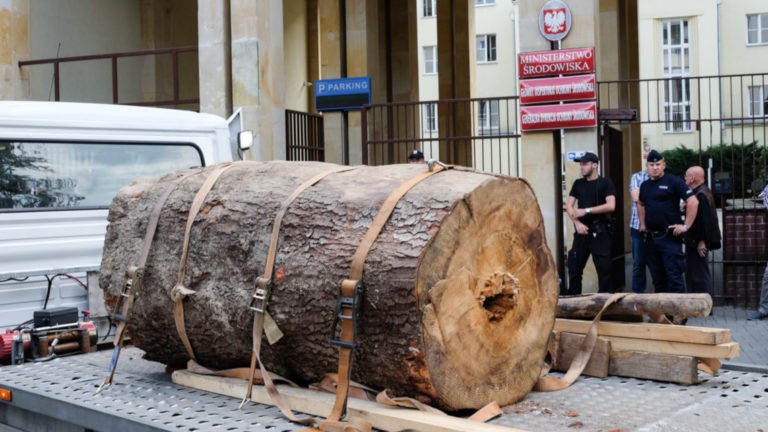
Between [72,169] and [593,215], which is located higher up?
[72,169]

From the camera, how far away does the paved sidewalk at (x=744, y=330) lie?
8.03m

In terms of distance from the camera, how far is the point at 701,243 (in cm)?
1051

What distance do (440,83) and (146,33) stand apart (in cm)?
702

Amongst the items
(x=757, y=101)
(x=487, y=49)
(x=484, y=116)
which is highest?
(x=487, y=49)

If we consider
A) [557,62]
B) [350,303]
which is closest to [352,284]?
[350,303]

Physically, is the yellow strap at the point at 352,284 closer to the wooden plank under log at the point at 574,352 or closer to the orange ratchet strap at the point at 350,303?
the orange ratchet strap at the point at 350,303

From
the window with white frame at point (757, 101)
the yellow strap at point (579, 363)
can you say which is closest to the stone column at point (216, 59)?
the window with white frame at point (757, 101)

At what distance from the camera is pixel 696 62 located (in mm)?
42188

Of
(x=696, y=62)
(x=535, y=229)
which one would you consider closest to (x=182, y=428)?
(x=535, y=229)

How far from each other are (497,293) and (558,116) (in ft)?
26.8

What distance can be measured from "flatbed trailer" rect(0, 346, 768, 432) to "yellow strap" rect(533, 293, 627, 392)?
0.06m

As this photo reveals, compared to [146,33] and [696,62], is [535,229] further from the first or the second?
[696,62]

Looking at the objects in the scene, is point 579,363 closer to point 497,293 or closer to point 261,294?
point 497,293

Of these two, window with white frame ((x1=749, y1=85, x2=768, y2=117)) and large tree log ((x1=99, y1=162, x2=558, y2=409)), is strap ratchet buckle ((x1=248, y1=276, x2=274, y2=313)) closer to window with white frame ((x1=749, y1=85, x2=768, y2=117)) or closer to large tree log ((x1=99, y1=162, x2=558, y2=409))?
large tree log ((x1=99, y1=162, x2=558, y2=409))
